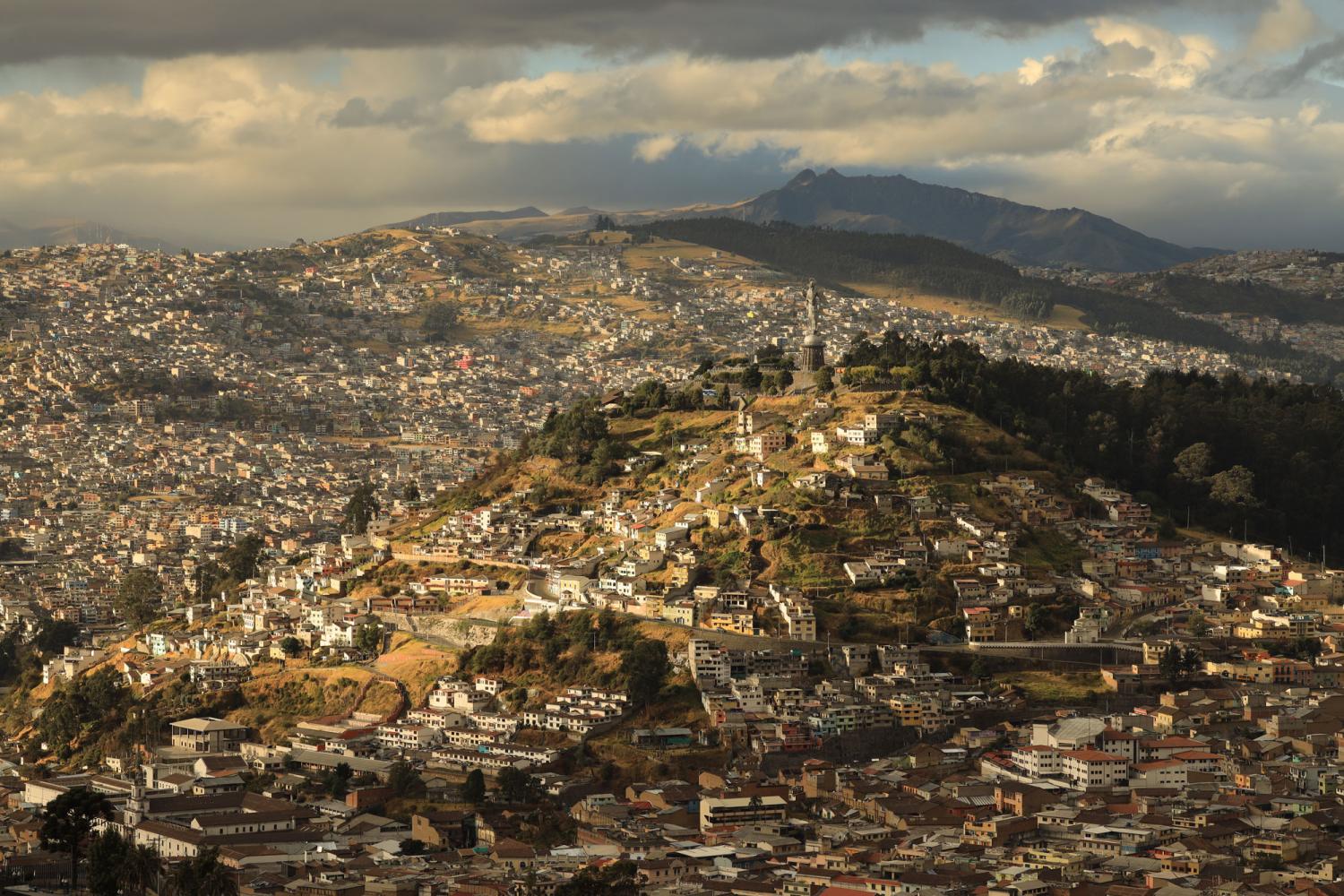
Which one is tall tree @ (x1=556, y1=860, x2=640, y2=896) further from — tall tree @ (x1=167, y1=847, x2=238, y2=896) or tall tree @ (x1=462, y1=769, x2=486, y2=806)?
tall tree @ (x1=462, y1=769, x2=486, y2=806)

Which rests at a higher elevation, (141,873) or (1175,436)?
(1175,436)

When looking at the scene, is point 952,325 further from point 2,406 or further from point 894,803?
point 894,803

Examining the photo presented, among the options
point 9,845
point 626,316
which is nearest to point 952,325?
point 626,316

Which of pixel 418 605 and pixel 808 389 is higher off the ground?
pixel 808 389

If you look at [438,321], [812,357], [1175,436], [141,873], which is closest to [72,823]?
[141,873]

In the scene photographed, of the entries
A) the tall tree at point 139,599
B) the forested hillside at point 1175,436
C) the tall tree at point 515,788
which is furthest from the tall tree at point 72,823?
the forested hillside at point 1175,436

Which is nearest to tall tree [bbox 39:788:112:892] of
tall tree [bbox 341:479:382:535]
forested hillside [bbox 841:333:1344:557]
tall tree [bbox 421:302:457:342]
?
forested hillside [bbox 841:333:1344:557]

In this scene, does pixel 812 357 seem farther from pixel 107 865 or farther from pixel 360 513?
pixel 107 865

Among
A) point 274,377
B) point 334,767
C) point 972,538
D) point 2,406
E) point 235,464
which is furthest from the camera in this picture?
point 274,377
